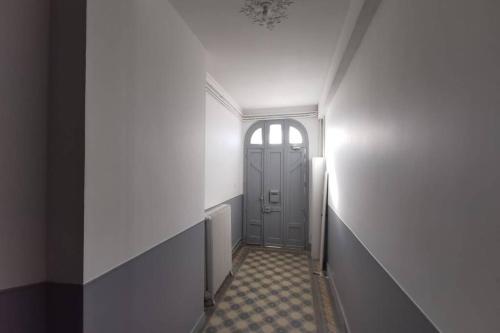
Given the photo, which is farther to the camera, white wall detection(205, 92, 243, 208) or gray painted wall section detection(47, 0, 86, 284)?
white wall detection(205, 92, 243, 208)

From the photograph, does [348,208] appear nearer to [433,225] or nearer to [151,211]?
[433,225]

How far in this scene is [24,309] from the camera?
3.05 feet

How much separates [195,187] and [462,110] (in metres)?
1.88

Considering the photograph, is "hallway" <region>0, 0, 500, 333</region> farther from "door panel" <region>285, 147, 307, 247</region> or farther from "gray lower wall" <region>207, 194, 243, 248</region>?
"door panel" <region>285, 147, 307, 247</region>

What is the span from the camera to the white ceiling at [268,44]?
1.67 metres

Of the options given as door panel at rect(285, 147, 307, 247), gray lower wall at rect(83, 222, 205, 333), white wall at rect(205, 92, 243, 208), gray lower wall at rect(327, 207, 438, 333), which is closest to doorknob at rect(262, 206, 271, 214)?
door panel at rect(285, 147, 307, 247)

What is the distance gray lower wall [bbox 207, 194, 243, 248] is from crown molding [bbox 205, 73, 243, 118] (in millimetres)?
1684

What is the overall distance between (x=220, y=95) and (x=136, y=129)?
7.33ft

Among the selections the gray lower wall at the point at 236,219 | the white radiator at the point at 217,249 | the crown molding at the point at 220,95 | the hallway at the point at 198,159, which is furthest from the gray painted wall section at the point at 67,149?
the gray lower wall at the point at 236,219

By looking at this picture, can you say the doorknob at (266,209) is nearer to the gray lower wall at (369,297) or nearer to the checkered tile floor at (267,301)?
the checkered tile floor at (267,301)

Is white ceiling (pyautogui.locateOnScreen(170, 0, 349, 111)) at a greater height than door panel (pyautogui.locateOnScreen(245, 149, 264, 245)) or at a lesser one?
greater

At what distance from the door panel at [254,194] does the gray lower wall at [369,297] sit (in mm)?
2219

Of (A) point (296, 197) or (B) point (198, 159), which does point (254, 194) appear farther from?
(B) point (198, 159)

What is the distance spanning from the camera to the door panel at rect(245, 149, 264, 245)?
14.9 ft
